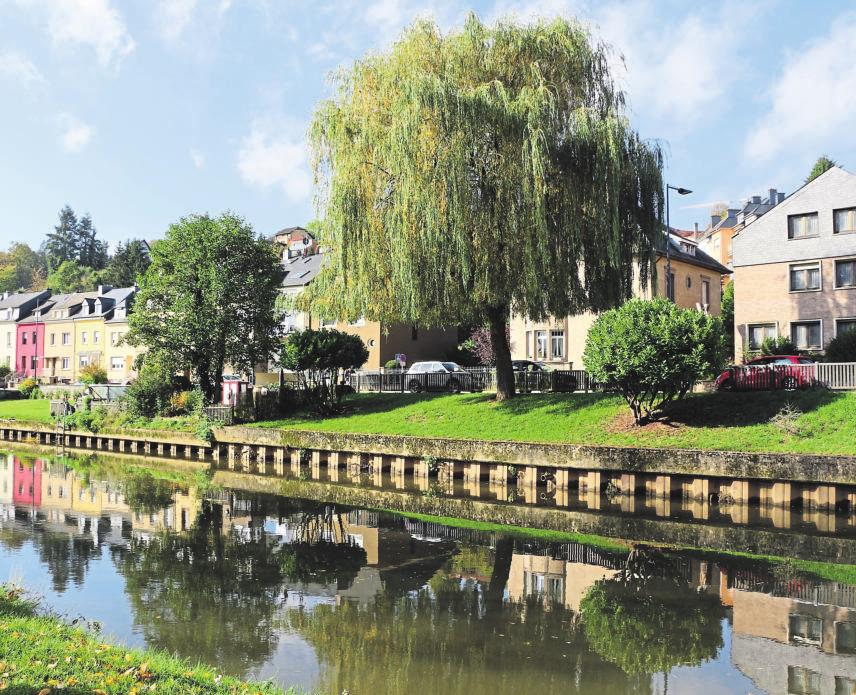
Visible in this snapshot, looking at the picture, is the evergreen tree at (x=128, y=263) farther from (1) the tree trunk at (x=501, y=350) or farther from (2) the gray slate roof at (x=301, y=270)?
(1) the tree trunk at (x=501, y=350)

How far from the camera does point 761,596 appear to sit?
458 inches

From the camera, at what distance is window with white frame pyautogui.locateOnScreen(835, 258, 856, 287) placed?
36531 millimetres

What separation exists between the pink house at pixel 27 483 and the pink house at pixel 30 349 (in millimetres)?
52563

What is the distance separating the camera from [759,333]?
39.4 m

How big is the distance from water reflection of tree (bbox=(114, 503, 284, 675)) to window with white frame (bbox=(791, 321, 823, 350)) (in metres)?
31.3

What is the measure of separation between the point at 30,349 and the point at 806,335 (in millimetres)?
75245

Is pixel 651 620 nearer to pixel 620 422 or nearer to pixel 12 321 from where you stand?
pixel 620 422

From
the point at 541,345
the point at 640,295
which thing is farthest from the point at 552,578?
the point at 541,345

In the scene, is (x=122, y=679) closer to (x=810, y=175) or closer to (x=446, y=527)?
(x=446, y=527)

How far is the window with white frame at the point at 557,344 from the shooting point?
4431 centimetres

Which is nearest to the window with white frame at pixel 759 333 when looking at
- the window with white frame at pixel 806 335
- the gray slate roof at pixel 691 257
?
the window with white frame at pixel 806 335

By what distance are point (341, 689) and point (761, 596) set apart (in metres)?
6.96

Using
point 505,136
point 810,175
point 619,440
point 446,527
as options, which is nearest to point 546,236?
point 505,136

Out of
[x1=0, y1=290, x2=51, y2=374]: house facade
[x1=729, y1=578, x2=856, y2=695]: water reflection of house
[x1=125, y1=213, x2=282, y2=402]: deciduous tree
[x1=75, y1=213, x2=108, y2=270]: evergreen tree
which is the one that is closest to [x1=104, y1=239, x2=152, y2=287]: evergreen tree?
[x1=0, y1=290, x2=51, y2=374]: house facade
